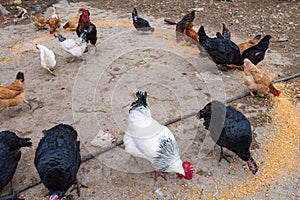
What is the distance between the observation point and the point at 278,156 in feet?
12.4

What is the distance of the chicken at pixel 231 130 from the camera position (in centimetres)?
346

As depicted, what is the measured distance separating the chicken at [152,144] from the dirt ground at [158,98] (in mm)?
265

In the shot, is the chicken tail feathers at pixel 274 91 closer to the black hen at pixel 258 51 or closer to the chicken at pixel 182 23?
the black hen at pixel 258 51

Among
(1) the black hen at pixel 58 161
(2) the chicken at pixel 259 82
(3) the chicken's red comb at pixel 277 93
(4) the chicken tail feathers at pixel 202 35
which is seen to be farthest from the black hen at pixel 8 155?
(4) the chicken tail feathers at pixel 202 35

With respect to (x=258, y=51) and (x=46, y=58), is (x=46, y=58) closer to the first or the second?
(x=46, y=58)

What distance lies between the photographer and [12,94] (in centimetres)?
439

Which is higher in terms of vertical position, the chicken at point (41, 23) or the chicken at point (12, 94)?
the chicken at point (12, 94)

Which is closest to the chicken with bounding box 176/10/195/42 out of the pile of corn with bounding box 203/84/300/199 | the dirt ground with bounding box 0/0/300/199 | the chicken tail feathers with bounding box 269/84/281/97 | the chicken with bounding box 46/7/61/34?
the dirt ground with bounding box 0/0/300/199

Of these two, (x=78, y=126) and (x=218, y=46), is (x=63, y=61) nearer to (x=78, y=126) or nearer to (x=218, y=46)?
(x=78, y=126)

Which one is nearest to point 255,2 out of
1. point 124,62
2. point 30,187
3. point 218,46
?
point 218,46

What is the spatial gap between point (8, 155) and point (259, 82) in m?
3.69

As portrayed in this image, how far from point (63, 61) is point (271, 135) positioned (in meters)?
4.16

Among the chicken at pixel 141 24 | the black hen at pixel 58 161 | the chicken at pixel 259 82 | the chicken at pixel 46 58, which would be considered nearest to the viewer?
the black hen at pixel 58 161

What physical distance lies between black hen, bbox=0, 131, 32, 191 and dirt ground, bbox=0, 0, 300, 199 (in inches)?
10.2
